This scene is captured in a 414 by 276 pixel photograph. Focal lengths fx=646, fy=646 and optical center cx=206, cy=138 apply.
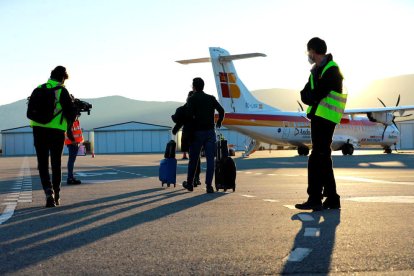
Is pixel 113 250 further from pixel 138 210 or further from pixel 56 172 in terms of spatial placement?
pixel 56 172

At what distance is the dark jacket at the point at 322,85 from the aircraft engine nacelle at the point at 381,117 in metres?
34.1

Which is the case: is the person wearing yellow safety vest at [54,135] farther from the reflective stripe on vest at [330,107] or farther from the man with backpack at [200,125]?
the reflective stripe on vest at [330,107]

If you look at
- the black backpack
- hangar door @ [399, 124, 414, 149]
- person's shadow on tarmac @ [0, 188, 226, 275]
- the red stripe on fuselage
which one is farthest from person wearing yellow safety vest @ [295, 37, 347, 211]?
hangar door @ [399, 124, 414, 149]

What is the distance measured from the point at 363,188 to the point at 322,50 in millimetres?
3687

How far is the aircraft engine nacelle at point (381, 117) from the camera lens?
1592 inches

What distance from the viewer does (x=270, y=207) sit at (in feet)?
24.2

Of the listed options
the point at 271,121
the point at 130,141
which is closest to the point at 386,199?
the point at 271,121

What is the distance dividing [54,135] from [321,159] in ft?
10.9

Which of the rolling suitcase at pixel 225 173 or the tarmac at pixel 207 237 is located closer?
the tarmac at pixel 207 237

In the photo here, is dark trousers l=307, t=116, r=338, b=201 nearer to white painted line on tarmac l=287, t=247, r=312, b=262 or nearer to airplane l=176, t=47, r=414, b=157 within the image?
white painted line on tarmac l=287, t=247, r=312, b=262

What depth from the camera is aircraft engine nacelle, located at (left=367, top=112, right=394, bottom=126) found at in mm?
40438

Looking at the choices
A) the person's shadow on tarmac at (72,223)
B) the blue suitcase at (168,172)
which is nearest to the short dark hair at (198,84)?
the blue suitcase at (168,172)

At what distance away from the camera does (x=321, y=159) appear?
7.23 meters

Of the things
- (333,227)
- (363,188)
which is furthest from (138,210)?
(363,188)
